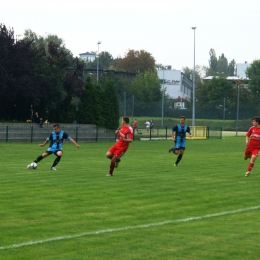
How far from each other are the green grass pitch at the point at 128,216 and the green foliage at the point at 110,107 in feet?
121

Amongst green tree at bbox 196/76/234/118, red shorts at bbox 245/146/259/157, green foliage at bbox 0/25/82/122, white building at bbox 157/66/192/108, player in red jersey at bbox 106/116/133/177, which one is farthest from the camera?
white building at bbox 157/66/192/108

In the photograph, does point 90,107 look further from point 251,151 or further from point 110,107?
point 251,151

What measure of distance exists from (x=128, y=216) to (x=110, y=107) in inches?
1826

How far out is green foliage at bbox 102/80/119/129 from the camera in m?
58.1

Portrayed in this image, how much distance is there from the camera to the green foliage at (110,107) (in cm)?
5809

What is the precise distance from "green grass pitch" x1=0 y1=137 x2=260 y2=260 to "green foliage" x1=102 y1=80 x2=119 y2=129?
3678 cm

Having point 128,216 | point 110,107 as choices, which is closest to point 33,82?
point 110,107

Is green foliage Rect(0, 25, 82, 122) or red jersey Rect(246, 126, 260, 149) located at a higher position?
green foliage Rect(0, 25, 82, 122)

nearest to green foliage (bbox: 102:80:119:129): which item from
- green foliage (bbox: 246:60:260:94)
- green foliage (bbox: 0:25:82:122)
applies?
green foliage (bbox: 0:25:82:122)

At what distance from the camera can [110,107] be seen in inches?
2295

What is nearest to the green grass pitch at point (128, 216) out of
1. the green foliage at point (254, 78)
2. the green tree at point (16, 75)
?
the green tree at point (16, 75)

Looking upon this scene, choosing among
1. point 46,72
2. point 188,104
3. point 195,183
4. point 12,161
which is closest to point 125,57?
point 188,104

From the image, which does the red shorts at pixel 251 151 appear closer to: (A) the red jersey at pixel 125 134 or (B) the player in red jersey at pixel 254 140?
(B) the player in red jersey at pixel 254 140

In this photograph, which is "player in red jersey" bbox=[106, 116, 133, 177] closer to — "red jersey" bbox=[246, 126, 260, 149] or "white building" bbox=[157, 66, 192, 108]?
"red jersey" bbox=[246, 126, 260, 149]
